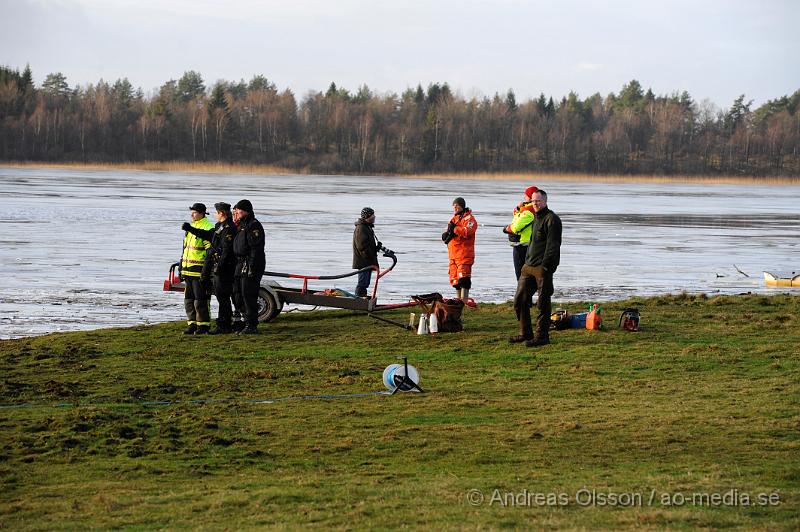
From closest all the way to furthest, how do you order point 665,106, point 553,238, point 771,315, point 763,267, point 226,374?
1. point 226,374
2. point 553,238
3. point 771,315
4. point 763,267
5. point 665,106

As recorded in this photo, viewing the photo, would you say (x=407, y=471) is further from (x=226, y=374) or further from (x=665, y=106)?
(x=665, y=106)

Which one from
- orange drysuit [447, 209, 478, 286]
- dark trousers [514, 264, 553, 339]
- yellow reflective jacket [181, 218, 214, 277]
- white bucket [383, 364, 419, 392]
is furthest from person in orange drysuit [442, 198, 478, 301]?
white bucket [383, 364, 419, 392]

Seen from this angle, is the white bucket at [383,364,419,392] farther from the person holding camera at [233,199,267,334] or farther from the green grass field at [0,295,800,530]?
the person holding camera at [233,199,267,334]

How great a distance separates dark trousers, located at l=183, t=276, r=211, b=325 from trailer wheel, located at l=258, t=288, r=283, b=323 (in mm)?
1126

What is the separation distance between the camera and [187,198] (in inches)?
1987

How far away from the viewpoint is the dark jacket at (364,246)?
16.7m

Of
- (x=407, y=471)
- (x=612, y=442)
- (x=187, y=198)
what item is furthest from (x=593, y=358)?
(x=187, y=198)

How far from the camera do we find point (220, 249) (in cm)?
1416

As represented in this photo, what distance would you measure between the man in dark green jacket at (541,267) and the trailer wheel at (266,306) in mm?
3933

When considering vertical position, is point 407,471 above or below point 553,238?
below

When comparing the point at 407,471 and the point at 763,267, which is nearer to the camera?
the point at 407,471

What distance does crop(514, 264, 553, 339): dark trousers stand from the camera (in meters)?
12.8

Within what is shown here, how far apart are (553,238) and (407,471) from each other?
5410 mm

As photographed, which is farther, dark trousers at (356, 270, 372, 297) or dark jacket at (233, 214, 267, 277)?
dark trousers at (356, 270, 372, 297)
